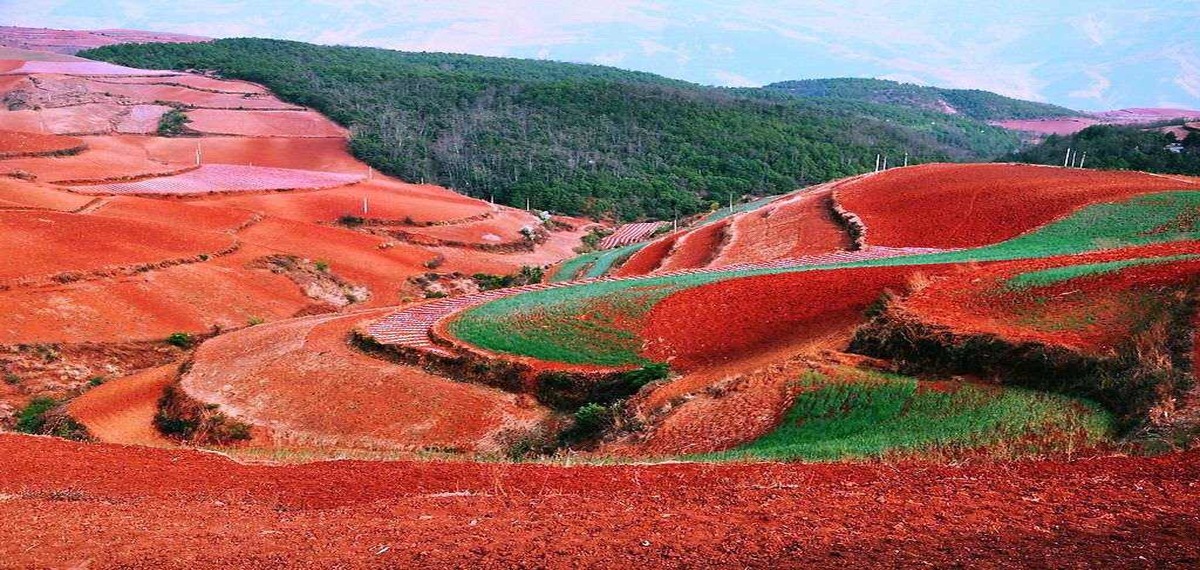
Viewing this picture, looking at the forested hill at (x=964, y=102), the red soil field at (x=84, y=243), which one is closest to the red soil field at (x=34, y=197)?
the red soil field at (x=84, y=243)

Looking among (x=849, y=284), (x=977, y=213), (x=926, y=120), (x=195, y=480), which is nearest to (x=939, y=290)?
(x=849, y=284)

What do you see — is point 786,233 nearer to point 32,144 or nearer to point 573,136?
point 32,144

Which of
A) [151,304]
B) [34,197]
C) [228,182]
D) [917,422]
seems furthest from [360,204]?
[917,422]

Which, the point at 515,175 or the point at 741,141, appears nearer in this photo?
the point at 515,175

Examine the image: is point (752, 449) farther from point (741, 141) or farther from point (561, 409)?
point (741, 141)

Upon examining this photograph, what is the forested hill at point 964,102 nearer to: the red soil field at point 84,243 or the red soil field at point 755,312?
the red soil field at point 84,243

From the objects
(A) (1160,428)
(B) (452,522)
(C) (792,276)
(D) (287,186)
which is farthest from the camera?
(D) (287,186)
